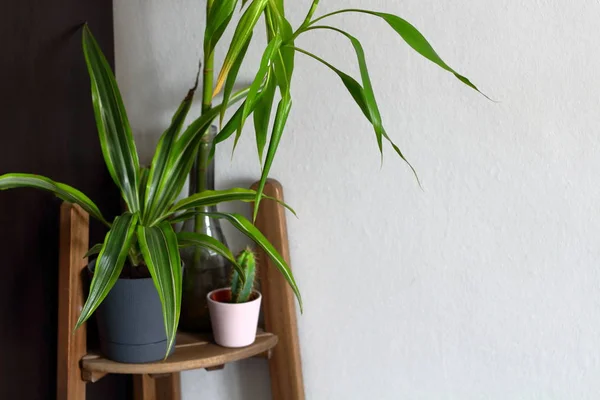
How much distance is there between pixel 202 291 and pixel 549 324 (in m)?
0.61

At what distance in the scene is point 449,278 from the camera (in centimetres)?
105

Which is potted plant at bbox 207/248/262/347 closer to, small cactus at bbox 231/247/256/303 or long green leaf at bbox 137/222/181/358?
small cactus at bbox 231/247/256/303

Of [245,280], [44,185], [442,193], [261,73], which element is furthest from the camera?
[442,193]

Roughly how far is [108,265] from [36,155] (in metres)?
0.26

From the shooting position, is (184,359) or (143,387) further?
(143,387)

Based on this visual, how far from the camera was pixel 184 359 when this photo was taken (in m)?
0.92

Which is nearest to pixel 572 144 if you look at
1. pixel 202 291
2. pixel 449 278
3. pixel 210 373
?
pixel 449 278

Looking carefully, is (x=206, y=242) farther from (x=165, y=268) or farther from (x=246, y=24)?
(x=246, y=24)

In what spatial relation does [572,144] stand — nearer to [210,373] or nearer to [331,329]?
[331,329]

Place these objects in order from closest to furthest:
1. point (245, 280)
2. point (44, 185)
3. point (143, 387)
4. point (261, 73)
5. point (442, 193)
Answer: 1. point (261, 73)
2. point (44, 185)
3. point (245, 280)
4. point (442, 193)
5. point (143, 387)

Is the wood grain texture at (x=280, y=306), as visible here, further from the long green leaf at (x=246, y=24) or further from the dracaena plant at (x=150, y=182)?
the long green leaf at (x=246, y=24)

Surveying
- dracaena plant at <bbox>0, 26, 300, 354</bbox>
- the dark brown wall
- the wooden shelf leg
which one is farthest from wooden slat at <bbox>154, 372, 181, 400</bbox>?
dracaena plant at <bbox>0, 26, 300, 354</bbox>

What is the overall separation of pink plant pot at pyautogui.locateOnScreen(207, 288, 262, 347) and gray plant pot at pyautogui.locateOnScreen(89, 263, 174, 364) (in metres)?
0.09

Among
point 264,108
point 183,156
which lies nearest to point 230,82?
point 264,108
